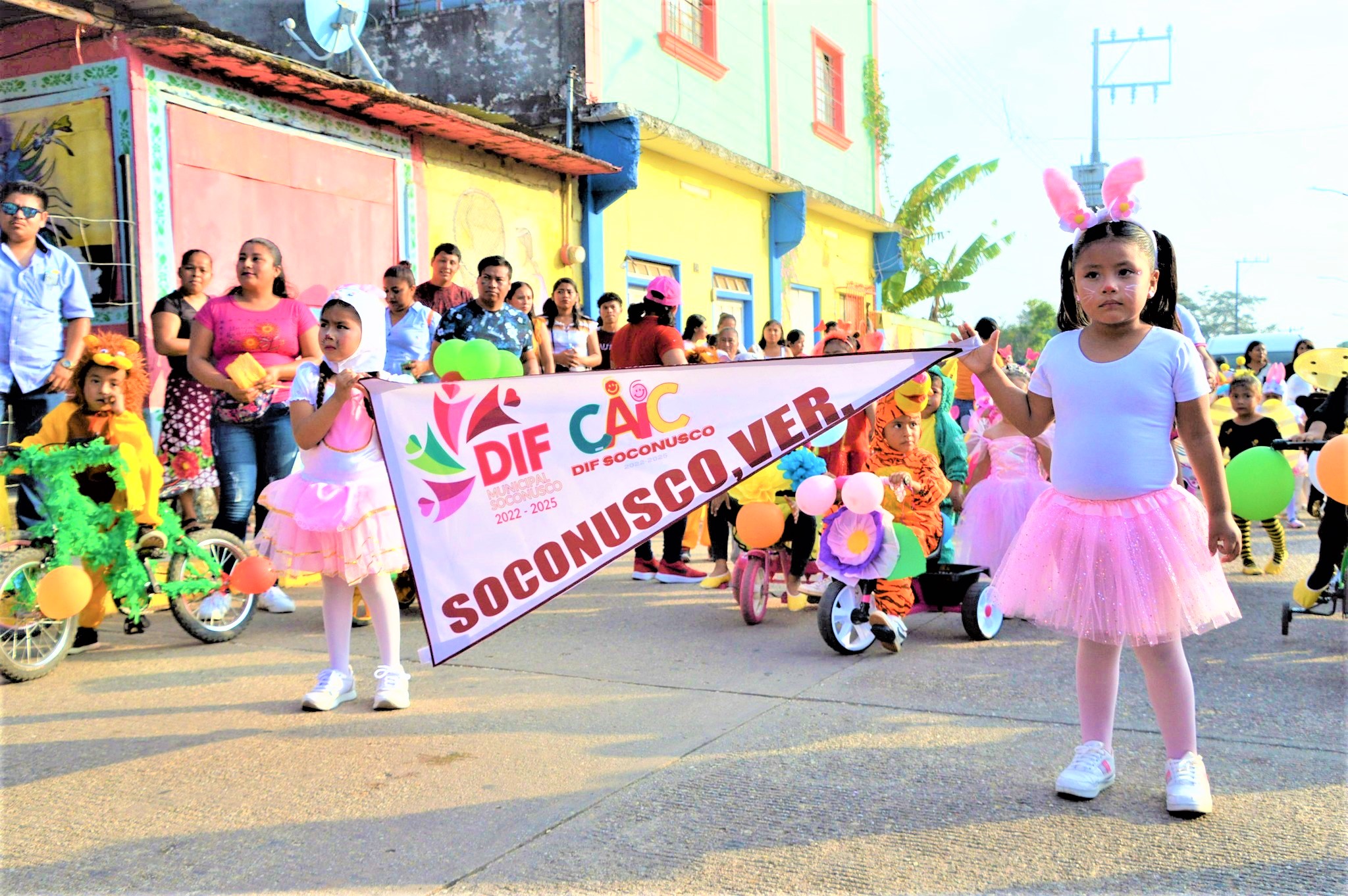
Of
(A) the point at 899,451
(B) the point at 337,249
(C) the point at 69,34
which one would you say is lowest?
(A) the point at 899,451

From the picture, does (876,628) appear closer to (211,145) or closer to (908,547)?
(908,547)

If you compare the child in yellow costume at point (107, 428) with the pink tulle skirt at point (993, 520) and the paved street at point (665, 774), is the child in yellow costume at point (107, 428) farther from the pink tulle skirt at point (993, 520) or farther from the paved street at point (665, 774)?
the pink tulle skirt at point (993, 520)

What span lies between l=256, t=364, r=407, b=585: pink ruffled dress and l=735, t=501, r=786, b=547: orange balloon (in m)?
1.88

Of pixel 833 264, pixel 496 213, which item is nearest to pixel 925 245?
pixel 833 264

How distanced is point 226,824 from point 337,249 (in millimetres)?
7958

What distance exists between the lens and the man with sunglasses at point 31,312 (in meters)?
5.73

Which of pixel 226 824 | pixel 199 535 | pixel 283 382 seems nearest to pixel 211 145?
pixel 283 382

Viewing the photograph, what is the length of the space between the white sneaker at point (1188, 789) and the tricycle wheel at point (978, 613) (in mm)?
2198

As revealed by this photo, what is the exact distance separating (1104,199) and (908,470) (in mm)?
2163

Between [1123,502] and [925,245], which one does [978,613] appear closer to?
[1123,502]

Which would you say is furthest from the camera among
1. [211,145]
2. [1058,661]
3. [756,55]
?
[756,55]

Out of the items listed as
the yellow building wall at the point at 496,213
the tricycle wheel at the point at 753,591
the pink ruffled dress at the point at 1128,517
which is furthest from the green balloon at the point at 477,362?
the yellow building wall at the point at 496,213

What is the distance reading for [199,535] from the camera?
19.2 feet

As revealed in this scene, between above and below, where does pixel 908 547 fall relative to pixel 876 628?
above
